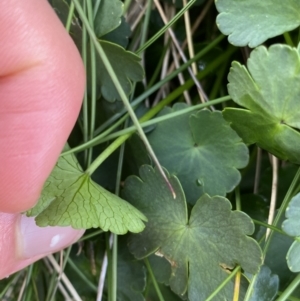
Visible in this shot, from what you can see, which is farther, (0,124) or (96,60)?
(96,60)

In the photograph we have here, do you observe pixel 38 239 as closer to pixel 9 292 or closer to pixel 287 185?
pixel 9 292

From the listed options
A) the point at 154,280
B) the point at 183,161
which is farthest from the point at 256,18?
the point at 154,280

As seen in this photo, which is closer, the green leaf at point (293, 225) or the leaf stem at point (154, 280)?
the green leaf at point (293, 225)

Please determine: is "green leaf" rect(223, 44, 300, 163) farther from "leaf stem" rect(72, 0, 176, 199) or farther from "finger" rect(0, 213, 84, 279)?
"finger" rect(0, 213, 84, 279)

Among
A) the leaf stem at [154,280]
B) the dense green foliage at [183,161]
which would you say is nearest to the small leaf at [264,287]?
the dense green foliage at [183,161]

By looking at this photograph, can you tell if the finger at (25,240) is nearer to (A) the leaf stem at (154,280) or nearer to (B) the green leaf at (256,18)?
(A) the leaf stem at (154,280)

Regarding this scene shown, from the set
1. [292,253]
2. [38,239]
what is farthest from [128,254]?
[292,253]
